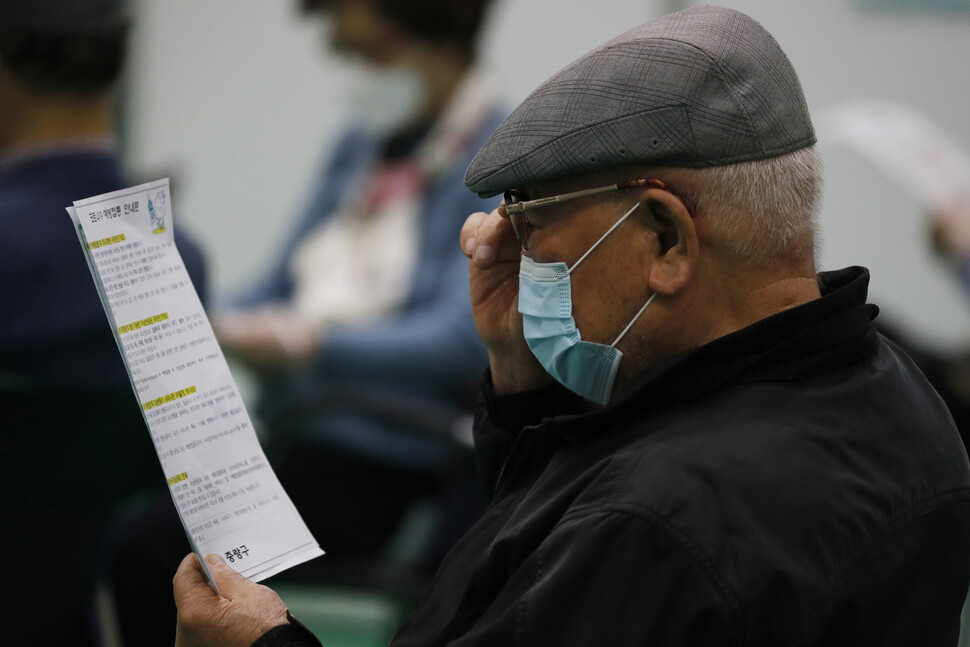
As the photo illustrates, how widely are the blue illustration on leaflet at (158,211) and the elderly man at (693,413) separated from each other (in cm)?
34

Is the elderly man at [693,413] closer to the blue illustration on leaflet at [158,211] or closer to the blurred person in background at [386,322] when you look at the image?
the blue illustration on leaflet at [158,211]

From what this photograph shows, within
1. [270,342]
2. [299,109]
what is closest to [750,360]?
[270,342]

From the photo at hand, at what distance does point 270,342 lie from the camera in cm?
303

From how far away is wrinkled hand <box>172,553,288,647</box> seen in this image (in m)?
1.06

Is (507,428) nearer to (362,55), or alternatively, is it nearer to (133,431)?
(133,431)

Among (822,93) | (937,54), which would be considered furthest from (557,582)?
(937,54)

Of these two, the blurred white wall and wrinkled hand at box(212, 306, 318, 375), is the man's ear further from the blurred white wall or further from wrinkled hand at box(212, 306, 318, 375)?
the blurred white wall

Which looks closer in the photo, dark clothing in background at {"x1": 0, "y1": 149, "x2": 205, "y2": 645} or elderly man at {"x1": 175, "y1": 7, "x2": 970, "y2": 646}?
elderly man at {"x1": 175, "y1": 7, "x2": 970, "y2": 646}

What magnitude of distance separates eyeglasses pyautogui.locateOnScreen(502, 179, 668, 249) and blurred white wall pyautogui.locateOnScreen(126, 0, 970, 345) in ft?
7.50

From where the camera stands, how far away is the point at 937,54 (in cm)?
338

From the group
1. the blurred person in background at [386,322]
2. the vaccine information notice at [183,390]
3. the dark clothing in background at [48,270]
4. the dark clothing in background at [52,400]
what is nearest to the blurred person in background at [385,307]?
the blurred person in background at [386,322]

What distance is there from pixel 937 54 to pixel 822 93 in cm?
41

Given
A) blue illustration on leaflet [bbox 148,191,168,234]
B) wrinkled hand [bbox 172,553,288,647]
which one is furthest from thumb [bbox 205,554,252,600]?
blue illustration on leaflet [bbox 148,191,168,234]

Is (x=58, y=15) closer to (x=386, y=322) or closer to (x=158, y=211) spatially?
(x=158, y=211)
